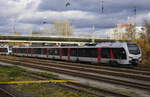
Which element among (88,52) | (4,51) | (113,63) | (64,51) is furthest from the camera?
(4,51)

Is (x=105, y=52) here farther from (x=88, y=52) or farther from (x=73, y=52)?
(x=73, y=52)

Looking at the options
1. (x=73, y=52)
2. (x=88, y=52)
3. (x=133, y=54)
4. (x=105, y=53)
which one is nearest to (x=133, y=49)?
(x=133, y=54)

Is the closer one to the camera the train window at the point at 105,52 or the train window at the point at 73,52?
the train window at the point at 105,52

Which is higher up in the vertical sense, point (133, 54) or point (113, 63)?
point (133, 54)

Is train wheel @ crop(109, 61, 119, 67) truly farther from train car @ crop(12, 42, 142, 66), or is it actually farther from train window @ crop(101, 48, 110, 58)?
train window @ crop(101, 48, 110, 58)

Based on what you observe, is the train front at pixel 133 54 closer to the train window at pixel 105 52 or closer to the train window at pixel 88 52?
the train window at pixel 105 52

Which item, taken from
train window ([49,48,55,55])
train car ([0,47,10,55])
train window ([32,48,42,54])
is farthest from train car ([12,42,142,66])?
train car ([0,47,10,55])

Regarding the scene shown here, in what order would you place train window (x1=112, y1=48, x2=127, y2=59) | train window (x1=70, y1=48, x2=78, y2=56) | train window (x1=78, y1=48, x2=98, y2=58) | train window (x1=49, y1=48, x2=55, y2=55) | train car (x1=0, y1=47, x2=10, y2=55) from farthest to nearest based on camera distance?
train car (x1=0, y1=47, x2=10, y2=55)
train window (x1=49, y1=48, x2=55, y2=55)
train window (x1=70, y1=48, x2=78, y2=56)
train window (x1=78, y1=48, x2=98, y2=58)
train window (x1=112, y1=48, x2=127, y2=59)

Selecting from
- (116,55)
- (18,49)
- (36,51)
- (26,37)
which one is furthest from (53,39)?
(116,55)

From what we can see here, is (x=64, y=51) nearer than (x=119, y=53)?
No

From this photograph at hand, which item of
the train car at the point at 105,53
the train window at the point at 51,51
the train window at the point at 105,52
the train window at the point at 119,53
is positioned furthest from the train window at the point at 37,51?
the train window at the point at 119,53

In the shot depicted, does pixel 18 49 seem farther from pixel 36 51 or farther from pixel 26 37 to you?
pixel 26 37

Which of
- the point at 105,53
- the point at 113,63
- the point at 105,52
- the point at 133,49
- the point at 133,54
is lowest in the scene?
the point at 113,63

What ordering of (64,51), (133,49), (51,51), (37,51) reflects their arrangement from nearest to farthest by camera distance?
1. (133,49)
2. (64,51)
3. (51,51)
4. (37,51)
